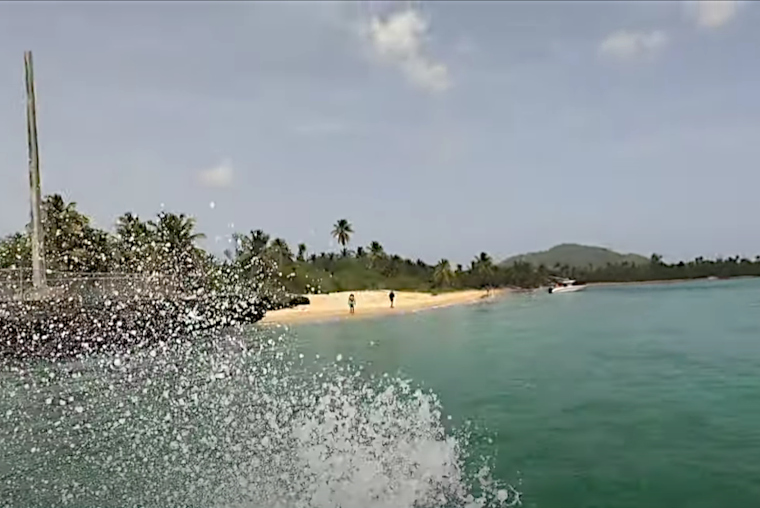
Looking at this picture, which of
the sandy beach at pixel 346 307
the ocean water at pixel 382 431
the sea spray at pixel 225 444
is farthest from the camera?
the sandy beach at pixel 346 307

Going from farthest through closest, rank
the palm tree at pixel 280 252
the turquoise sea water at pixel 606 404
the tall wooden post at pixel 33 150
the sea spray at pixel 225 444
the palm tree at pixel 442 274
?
1. the palm tree at pixel 442 274
2. the palm tree at pixel 280 252
3. the tall wooden post at pixel 33 150
4. the turquoise sea water at pixel 606 404
5. the sea spray at pixel 225 444

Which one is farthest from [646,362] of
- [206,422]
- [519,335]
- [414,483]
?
[414,483]

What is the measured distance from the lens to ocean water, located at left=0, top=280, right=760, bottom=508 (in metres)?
13.5

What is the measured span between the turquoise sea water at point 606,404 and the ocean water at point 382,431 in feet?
0.24

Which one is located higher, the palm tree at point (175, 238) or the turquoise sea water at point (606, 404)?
the palm tree at point (175, 238)

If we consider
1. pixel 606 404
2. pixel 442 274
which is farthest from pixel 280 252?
pixel 606 404

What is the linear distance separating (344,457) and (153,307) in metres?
26.1

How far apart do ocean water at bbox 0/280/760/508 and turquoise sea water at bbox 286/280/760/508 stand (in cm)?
7

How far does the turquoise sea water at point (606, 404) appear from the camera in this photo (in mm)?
14680

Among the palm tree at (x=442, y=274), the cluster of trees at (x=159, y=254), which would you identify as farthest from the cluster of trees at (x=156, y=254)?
the palm tree at (x=442, y=274)

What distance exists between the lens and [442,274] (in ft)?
585

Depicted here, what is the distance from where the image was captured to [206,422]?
19.9m

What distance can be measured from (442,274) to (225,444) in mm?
162430

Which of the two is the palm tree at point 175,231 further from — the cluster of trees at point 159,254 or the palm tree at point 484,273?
the palm tree at point 484,273
